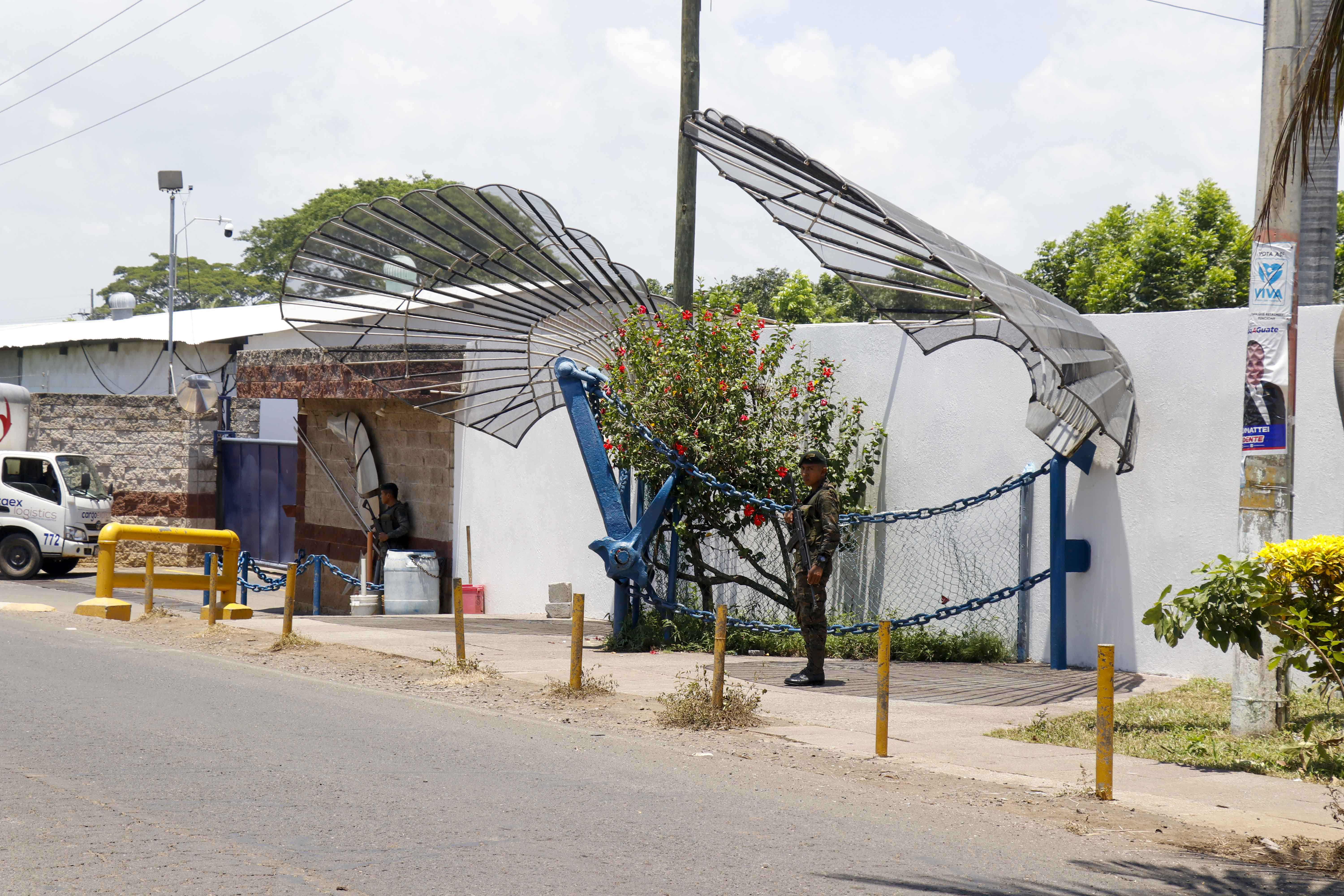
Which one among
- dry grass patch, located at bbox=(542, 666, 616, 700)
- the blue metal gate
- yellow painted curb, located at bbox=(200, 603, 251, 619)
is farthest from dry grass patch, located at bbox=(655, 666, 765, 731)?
the blue metal gate

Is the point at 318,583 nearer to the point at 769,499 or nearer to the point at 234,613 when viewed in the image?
the point at 234,613

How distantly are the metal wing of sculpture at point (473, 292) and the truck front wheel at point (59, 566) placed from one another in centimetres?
1059

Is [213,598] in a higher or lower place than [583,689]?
higher

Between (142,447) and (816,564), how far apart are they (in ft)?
61.5

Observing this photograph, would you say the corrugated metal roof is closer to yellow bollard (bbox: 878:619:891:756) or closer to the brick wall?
the brick wall

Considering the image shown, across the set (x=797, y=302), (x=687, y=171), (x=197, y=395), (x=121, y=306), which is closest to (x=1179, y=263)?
(x=797, y=302)

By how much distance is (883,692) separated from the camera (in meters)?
7.79

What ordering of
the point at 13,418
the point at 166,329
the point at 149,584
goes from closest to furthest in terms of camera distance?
the point at 149,584 < the point at 13,418 < the point at 166,329

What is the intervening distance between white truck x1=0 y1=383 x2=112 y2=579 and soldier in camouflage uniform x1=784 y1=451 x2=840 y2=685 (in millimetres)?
15756

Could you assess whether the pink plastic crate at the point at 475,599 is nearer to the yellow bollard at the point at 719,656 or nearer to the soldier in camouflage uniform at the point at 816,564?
the soldier in camouflage uniform at the point at 816,564

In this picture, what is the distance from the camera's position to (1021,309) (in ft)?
30.2

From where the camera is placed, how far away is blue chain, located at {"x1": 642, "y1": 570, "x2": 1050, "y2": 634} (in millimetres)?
11344

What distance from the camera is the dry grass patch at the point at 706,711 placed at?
28.8 ft

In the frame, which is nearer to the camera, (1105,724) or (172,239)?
(1105,724)
